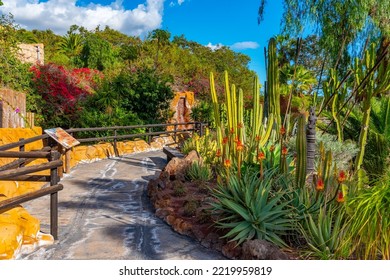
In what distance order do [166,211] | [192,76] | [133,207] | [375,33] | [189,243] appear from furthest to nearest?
[192,76]
[375,33]
[133,207]
[166,211]
[189,243]

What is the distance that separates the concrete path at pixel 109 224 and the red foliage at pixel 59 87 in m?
6.54

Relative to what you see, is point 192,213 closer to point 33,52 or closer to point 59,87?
point 59,87

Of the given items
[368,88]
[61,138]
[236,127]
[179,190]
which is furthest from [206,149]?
[368,88]

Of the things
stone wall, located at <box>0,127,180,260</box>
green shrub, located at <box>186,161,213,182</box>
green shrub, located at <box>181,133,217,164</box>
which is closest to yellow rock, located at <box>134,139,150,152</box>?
stone wall, located at <box>0,127,180,260</box>

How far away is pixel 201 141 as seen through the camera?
395 inches

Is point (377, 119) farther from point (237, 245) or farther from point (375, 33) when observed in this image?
point (237, 245)

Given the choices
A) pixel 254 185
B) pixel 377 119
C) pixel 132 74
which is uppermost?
pixel 132 74

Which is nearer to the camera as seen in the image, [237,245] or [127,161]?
[237,245]

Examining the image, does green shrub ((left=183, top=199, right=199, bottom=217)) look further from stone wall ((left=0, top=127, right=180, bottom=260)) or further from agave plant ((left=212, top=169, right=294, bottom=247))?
stone wall ((left=0, top=127, right=180, bottom=260))

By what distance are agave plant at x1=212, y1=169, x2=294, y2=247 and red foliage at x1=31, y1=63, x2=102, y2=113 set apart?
1159 cm

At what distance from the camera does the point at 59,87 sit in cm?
1512

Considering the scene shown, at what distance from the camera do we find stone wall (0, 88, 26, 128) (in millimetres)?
8125
